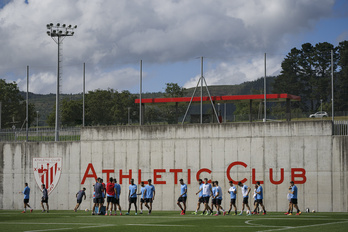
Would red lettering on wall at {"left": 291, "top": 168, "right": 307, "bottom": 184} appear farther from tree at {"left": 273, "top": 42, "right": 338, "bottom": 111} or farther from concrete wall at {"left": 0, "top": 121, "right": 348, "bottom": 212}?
tree at {"left": 273, "top": 42, "right": 338, "bottom": 111}

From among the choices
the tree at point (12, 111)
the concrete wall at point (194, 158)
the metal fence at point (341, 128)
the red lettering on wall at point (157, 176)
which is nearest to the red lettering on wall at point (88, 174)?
the concrete wall at point (194, 158)

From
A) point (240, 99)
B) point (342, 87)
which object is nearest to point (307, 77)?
point (342, 87)

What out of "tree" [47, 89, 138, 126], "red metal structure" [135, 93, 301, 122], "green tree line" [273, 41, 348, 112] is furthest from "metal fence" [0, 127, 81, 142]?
"green tree line" [273, 41, 348, 112]

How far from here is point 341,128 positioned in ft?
109

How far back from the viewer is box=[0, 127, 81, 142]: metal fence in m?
39.3

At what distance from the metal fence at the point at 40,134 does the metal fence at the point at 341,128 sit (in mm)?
16369

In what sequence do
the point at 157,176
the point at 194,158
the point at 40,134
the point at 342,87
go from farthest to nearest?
the point at 40,134, the point at 157,176, the point at 194,158, the point at 342,87

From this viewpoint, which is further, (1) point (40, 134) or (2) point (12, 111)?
(2) point (12, 111)

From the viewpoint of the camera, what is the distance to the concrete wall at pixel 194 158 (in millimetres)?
33094

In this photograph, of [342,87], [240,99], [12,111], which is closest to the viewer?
[342,87]

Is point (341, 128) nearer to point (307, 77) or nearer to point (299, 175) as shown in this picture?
point (299, 175)

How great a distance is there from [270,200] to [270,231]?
1657 cm

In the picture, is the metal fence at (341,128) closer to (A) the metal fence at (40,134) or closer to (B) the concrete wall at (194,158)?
(B) the concrete wall at (194,158)

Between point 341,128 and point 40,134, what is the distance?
20.0 m
